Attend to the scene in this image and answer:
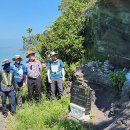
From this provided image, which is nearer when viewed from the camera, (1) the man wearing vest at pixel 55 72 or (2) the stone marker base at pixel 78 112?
(2) the stone marker base at pixel 78 112

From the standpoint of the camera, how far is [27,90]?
16.0m

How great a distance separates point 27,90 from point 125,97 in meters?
4.83

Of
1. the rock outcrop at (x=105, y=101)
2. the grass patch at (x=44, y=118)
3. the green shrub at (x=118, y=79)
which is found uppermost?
the green shrub at (x=118, y=79)

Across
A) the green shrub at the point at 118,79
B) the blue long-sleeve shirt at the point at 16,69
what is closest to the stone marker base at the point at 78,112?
the green shrub at the point at 118,79

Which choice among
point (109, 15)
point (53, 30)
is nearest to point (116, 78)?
point (109, 15)

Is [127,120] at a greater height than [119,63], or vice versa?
[119,63]

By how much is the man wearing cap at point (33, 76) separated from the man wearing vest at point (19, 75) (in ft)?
0.70

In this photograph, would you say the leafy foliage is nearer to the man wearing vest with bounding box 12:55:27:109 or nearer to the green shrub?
the man wearing vest with bounding box 12:55:27:109

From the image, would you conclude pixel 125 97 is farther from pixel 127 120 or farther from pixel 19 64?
pixel 19 64

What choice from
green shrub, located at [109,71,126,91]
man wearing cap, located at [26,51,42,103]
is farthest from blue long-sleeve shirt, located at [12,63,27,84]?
green shrub, located at [109,71,126,91]

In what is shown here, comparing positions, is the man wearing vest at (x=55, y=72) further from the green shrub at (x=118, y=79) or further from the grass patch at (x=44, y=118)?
the green shrub at (x=118, y=79)

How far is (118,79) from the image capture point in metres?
13.1

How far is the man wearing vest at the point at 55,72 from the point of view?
48.4ft

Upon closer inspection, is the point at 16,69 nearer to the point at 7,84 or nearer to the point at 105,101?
the point at 7,84
